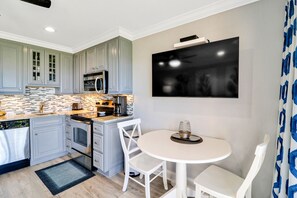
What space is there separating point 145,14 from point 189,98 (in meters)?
1.34

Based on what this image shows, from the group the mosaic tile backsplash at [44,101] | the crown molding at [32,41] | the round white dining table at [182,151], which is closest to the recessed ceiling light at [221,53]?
the round white dining table at [182,151]

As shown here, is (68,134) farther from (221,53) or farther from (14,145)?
(221,53)

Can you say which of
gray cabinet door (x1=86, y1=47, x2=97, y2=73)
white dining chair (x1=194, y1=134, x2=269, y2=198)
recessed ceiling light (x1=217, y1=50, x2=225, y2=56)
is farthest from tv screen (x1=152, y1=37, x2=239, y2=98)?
gray cabinet door (x1=86, y1=47, x2=97, y2=73)

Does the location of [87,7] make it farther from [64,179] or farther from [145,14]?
[64,179]

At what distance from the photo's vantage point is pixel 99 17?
206 centimetres

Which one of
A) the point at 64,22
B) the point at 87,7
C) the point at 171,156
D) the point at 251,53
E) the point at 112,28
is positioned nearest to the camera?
the point at 171,156

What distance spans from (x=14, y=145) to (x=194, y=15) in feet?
11.7

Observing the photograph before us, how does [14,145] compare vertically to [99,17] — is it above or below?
below

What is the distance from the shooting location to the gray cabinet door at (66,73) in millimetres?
3332

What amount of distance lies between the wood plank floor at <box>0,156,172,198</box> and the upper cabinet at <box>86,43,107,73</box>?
1943 mm

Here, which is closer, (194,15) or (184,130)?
(184,130)

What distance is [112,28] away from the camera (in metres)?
2.42


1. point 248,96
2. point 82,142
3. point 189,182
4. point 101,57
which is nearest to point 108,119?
point 82,142

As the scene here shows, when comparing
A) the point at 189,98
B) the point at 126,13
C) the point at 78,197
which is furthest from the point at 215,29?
the point at 78,197
